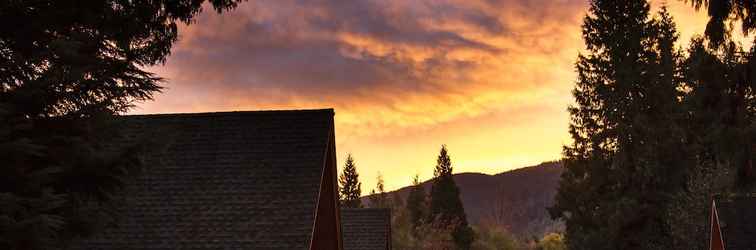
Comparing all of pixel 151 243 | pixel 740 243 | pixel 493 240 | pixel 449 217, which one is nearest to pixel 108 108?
pixel 151 243

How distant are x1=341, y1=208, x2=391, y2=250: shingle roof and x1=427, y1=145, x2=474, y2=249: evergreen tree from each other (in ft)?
155

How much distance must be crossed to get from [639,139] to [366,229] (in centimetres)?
1752

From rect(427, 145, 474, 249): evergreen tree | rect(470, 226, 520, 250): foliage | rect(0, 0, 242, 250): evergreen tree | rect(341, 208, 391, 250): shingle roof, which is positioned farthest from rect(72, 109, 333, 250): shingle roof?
rect(470, 226, 520, 250): foliage

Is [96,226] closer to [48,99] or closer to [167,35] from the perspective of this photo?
[48,99]

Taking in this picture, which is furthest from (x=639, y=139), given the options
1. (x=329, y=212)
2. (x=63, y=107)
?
(x=63, y=107)

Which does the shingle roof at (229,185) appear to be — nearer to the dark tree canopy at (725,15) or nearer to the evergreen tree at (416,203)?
the dark tree canopy at (725,15)

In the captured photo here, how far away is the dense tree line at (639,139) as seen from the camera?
4144cm

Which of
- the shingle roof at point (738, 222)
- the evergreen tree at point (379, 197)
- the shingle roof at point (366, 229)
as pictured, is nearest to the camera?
the shingle roof at point (738, 222)

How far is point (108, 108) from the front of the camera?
11242mm

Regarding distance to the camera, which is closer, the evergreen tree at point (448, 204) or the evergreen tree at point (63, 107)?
the evergreen tree at point (63, 107)

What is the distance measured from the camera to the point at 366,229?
34875 millimetres

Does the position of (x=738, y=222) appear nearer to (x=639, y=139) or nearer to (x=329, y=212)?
(x=329, y=212)

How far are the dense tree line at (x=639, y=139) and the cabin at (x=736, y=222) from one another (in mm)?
11421

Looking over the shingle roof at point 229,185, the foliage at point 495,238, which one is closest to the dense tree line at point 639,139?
the shingle roof at point 229,185
